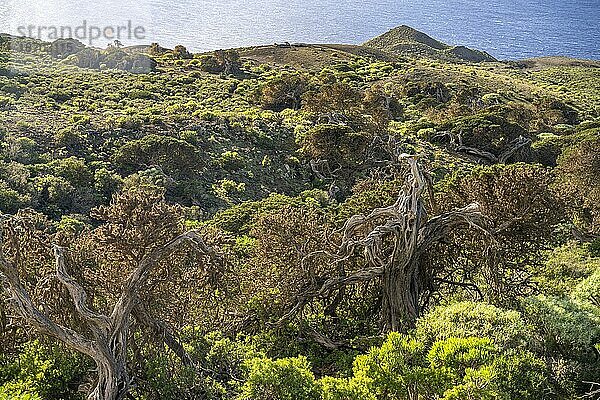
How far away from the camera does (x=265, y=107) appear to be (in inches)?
1572

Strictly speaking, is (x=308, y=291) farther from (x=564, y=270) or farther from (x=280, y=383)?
(x=564, y=270)

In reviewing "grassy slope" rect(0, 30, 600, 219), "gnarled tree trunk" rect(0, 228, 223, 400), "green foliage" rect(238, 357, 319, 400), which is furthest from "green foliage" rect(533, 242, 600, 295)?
"grassy slope" rect(0, 30, 600, 219)

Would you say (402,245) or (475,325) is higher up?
(402,245)

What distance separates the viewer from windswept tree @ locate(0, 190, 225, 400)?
683cm

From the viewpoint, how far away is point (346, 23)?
149875mm

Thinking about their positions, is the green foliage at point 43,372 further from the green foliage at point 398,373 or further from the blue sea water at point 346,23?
the blue sea water at point 346,23

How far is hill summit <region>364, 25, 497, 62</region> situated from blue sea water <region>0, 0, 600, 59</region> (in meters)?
8.35

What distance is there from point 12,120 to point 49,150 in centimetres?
404

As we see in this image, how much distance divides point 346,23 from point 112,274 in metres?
151

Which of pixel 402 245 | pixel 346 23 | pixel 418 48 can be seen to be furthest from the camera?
pixel 346 23

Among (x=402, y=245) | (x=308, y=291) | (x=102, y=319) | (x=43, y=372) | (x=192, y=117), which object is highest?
(x=192, y=117)

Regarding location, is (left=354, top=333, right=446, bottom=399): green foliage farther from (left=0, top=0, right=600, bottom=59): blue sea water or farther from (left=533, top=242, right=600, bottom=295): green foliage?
(left=0, top=0, right=600, bottom=59): blue sea water

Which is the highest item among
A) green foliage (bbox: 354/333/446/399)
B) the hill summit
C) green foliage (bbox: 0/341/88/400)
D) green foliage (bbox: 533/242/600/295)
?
the hill summit

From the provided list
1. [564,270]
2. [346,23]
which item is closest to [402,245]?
[564,270]
